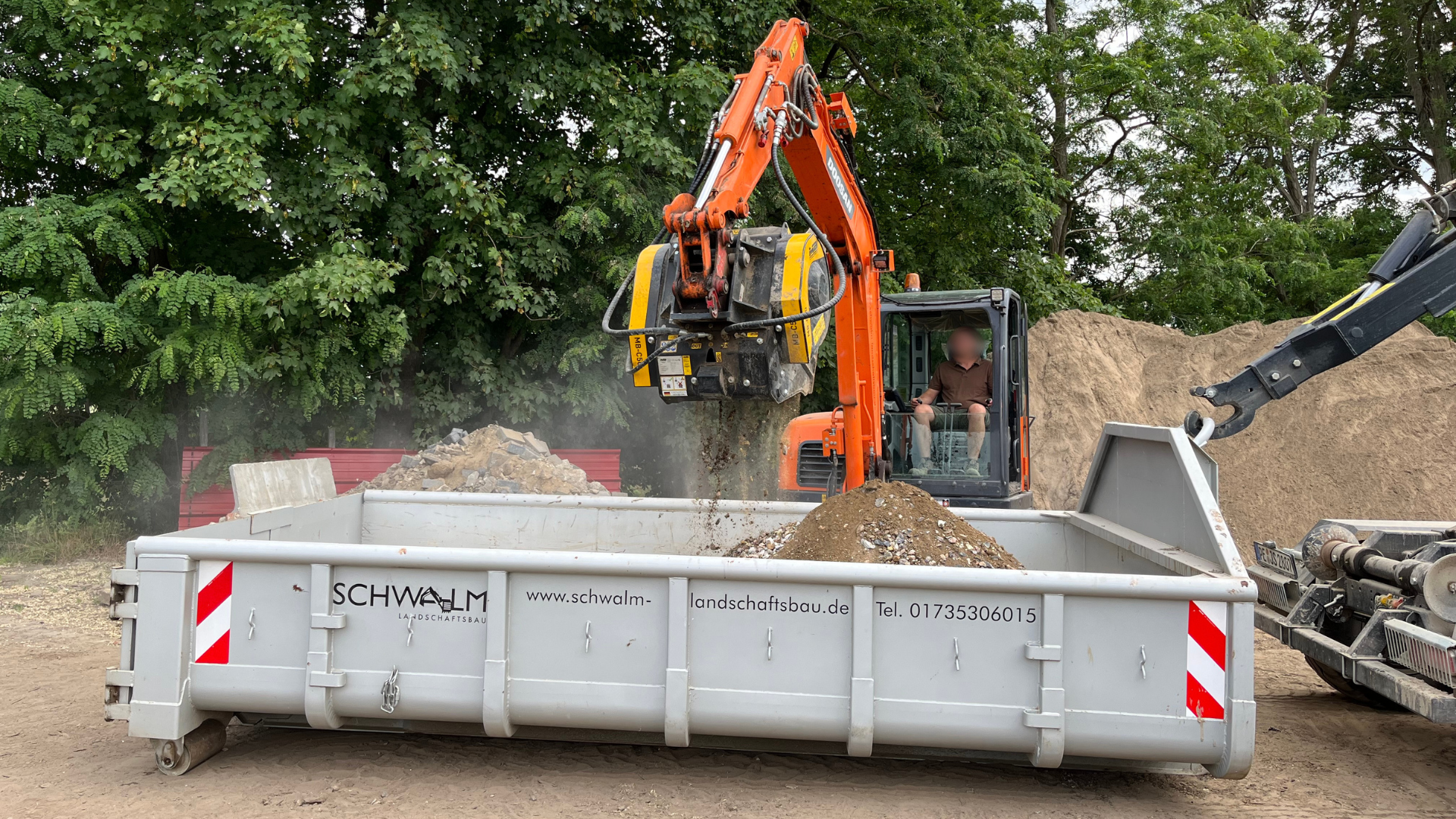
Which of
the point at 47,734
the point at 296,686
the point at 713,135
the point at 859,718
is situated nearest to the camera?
the point at 859,718

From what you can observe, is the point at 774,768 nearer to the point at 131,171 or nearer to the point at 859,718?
the point at 859,718

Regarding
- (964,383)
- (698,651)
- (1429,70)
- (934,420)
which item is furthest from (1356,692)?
(1429,70)

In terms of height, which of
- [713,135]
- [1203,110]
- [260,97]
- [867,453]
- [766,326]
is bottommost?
[867,453]

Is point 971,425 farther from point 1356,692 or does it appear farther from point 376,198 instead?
point 376,198

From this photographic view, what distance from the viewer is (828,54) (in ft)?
51.1

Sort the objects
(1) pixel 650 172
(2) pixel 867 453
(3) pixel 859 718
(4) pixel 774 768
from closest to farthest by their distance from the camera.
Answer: (3) pixel 859 718, (4) pixel 774 768, (2) pixel 867 453, (1) pixel 650 172

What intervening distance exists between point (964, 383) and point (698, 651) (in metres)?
4.61

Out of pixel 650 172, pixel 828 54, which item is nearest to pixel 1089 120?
pixel 828 54

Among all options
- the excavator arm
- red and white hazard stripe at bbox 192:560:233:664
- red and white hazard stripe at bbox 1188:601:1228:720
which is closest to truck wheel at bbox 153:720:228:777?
red and white hazard stripe at bbox 192:560:233:664

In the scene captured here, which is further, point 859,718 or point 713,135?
point 713,135

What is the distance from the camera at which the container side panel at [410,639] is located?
363cm

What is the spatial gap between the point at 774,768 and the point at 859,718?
0.76 metres

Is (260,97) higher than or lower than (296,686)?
higher

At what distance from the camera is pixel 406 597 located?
366 centimetres
